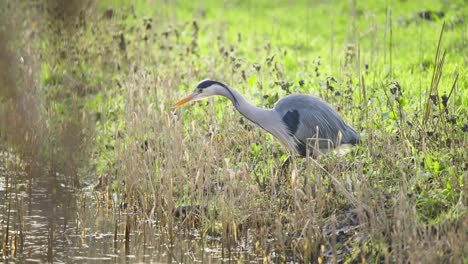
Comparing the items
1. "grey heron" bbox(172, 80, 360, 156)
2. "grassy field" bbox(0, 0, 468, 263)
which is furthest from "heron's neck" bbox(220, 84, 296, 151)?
"grassy field" bbox(0, 0, 468, 263)

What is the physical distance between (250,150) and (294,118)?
52cm

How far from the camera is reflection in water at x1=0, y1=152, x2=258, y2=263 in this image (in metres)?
6.41

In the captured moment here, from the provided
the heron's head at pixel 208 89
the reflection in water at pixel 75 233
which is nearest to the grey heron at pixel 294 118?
the heron's head at pixel 208 89

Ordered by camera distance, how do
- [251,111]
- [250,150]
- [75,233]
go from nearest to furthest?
[75,233] → [251,111] → [250,150]

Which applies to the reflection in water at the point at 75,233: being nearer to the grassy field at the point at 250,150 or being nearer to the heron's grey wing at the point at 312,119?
the grassy field at the point at 250,150

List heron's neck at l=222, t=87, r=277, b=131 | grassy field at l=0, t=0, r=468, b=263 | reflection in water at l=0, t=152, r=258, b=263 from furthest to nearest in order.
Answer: heron's neck at l=222, t=87, r=277, b=131, reflection in water at l=0, t=152, r=258, b=263, grassy field at l=0, t=0, r=468, b=263

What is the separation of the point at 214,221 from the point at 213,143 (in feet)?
2.29

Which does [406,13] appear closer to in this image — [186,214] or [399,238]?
[186,214]

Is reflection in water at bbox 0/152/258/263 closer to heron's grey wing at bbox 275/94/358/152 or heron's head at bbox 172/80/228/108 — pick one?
heron's head at bbox 172/80/228/108

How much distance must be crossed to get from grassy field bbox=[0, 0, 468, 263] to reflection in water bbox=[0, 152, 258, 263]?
0.47 feet

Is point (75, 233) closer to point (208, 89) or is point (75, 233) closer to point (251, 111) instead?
point (208, 89)

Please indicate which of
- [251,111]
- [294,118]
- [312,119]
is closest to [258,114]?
[251,111]

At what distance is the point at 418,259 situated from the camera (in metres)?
5.37

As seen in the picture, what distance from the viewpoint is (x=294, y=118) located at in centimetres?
743
